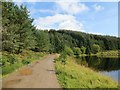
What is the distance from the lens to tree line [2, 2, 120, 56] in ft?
121

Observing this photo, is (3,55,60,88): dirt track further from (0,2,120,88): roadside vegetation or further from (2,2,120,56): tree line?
(2,2,120,56): tree line

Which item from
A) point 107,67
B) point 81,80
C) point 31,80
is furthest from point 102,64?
point 31,80

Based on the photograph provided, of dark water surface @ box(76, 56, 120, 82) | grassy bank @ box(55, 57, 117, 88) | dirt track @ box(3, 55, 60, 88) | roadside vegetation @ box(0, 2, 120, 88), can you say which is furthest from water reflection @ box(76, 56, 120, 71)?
dirt track @ box(3, 55, 60, 88)

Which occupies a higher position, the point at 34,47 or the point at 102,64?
the point at 34,47

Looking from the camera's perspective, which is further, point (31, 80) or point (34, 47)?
point (34, 47)

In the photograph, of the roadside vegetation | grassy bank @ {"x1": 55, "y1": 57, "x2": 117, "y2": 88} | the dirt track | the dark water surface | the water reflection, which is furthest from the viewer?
the water reflection

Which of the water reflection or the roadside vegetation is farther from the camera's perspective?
the water reflection

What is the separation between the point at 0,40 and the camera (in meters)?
32.0

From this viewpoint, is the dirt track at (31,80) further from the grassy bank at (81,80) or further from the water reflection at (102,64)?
the water reflection at (102,64)

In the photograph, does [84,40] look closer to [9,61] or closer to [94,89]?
[9,61]

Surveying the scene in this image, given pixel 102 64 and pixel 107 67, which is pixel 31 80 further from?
pixel 102 64

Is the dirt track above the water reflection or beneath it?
above

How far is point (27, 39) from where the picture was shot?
5341 cm

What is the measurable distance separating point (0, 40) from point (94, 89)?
693 inches
